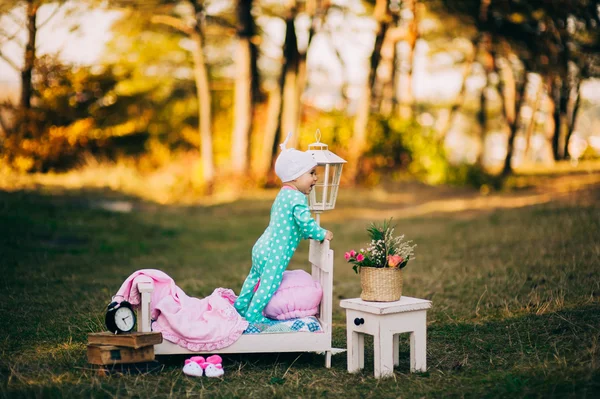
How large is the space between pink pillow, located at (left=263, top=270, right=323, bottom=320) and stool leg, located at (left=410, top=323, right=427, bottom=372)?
0.78m

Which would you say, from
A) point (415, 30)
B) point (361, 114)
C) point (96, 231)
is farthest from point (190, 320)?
point (415, 30)

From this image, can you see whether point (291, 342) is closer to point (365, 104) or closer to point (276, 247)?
point (276, 247)

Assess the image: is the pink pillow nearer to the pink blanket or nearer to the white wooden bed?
the white wooden bed

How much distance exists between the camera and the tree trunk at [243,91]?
56.0 feet

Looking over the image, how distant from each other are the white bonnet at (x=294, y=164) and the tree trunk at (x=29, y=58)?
9.98 meters

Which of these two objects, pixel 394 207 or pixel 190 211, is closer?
pixel 190 211

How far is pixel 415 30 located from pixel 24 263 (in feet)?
52.5

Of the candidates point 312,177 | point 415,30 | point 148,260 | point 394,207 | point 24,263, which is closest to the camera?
point 312,177

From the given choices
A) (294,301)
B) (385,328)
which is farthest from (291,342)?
(385,328)

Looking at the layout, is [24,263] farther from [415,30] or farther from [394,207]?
[415,30]

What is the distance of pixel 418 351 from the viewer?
481 centimetres

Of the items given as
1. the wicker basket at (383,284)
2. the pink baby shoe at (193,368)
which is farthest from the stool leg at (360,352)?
the pink baby shoe at (193,368)

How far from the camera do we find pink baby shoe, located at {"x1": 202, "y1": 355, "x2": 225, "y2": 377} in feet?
15.3

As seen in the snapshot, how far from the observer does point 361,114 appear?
19.1m
